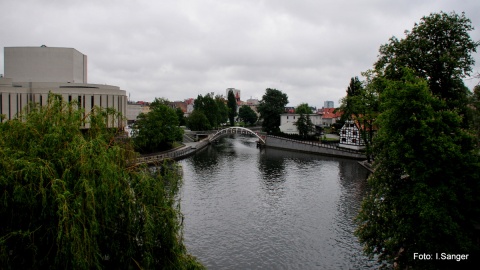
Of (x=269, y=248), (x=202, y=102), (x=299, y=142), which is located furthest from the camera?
(x=202, y=102)

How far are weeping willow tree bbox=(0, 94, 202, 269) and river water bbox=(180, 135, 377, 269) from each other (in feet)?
25.5

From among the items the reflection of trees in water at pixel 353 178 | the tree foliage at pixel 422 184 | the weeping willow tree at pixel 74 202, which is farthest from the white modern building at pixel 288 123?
the weeping willow tree at pixel 74 202

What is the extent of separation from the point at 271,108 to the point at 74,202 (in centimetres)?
7400

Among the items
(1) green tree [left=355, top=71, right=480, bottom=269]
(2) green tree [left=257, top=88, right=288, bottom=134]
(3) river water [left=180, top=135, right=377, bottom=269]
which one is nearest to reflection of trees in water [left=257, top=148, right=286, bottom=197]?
(3) river water [left=180, top=135, right=377, bottom=269]

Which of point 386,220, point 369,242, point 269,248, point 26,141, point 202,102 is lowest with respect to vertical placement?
point 269,248

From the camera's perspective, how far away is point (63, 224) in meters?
9.40

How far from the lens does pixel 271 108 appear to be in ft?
270

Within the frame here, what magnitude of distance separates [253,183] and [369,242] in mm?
21323

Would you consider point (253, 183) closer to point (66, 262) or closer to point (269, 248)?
point (269, 248)

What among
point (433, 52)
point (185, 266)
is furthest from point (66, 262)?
point (433, 52)

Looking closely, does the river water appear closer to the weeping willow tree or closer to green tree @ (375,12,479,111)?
the weeping willow tree

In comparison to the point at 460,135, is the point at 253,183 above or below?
below

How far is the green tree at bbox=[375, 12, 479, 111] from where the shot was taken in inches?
1001

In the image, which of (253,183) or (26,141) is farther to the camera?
(253,183)
